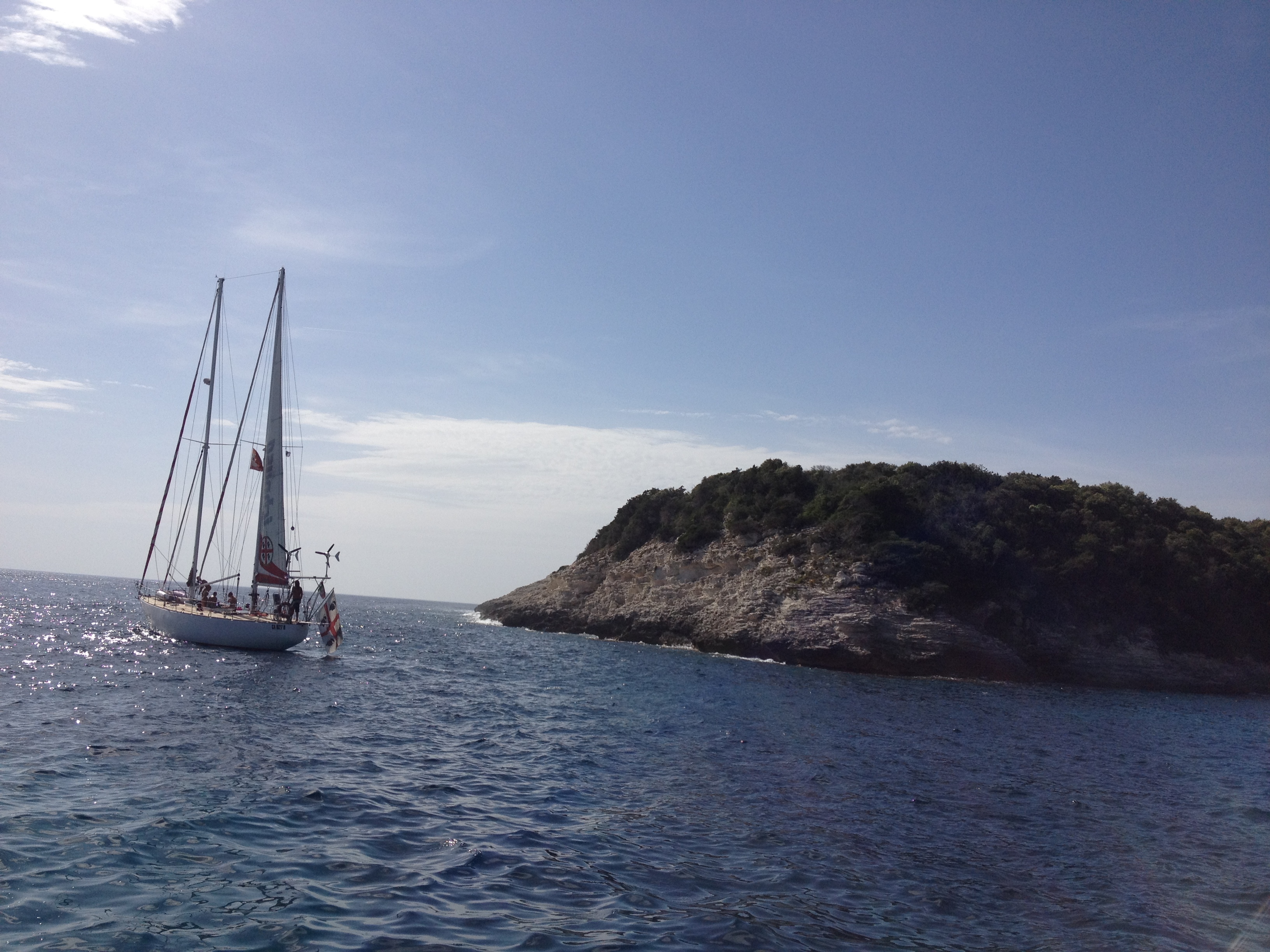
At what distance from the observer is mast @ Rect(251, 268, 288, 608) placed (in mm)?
40312

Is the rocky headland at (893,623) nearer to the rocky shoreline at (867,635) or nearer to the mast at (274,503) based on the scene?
the rocky shoreline at (867,635)

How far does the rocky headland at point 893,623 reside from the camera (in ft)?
170

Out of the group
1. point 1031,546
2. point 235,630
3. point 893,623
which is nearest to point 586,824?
point 235,630

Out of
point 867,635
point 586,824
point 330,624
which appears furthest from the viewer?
point 867,635

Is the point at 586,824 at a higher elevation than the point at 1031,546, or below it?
below

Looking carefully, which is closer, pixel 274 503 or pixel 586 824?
pixel 586 824

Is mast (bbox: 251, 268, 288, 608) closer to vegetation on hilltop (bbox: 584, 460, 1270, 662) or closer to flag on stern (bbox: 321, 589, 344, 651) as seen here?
flag on stern (bbox: 321, 589, 344, 651)

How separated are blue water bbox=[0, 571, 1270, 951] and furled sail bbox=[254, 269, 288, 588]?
10.3 meters

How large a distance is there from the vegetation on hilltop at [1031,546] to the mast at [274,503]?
118 feet

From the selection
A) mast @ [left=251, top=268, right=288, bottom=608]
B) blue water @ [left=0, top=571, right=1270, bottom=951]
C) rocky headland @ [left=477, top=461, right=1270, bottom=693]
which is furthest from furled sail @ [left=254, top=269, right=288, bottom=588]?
rocky headland @ [left=477, top=461, right=1270, bottom=693]

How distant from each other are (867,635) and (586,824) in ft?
136

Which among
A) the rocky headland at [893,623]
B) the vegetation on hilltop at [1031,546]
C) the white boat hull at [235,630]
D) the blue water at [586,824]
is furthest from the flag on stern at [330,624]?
the vegetation on hilltop at [1031,546]

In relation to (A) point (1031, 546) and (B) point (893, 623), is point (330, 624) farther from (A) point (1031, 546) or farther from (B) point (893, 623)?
(A) point (1031, 546)

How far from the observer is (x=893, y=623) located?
52.1 metres
